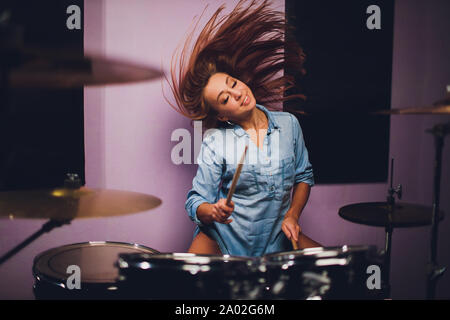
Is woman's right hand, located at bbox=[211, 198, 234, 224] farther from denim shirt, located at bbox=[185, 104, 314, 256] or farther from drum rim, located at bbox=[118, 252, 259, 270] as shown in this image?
drum rim, located at bbox=[118, 252, 259, 270]

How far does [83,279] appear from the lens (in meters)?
1.21

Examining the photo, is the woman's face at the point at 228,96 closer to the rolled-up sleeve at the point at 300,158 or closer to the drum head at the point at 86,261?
the rolled-up sleeve at the point at 300,158

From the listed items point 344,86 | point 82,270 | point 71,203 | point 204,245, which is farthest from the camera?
point 344,86

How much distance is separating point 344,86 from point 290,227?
70 cm

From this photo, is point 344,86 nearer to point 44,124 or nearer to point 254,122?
point 254,122

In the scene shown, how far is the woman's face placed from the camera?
1477mm

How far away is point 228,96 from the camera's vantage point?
1.48m

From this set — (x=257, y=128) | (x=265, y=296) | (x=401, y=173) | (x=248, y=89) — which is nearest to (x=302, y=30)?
(x=248, y=89)

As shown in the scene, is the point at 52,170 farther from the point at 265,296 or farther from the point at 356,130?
the point at 356,130

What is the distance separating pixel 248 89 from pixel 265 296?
31.9 inches

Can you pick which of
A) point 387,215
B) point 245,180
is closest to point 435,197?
point 387,215

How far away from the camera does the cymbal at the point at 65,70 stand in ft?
3.25

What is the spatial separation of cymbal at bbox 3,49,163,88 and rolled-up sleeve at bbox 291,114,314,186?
0.71m

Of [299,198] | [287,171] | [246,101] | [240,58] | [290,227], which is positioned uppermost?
[240,58]
